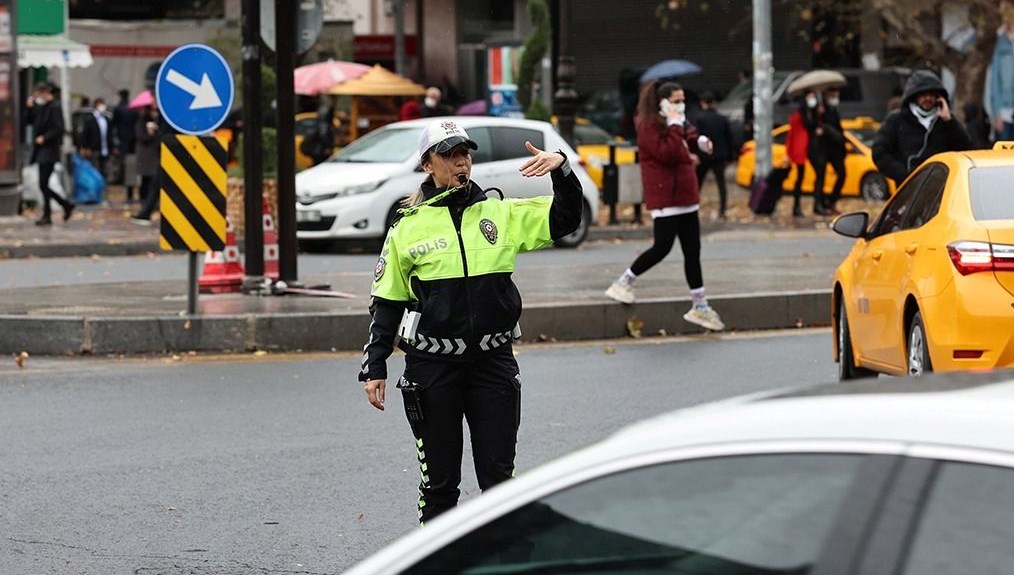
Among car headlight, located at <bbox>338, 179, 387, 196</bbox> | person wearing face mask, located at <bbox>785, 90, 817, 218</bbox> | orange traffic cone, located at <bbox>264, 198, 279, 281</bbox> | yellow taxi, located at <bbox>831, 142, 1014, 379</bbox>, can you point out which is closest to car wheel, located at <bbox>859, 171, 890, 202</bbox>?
person wearing face mask, located at <bbox>785, 90, 817, 218</bbox>

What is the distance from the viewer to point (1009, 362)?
8195 mm

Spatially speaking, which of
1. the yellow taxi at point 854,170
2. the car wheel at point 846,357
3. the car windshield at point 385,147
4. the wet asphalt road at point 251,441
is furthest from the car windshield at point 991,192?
the yellow taxi at point 854,170

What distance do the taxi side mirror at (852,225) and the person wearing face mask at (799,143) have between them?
16450 mm

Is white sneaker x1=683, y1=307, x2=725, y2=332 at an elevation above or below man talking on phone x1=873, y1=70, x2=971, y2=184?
below

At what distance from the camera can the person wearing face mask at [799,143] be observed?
26047 mm

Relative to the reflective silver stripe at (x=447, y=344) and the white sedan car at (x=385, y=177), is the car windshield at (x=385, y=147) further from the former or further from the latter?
the reflective silver stripe at (x=447, y=344)

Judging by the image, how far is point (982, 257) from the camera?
27.1ft

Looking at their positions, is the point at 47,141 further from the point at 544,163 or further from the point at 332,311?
the point at 544,163

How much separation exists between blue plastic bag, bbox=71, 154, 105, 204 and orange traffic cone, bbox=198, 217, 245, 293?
14.7 m

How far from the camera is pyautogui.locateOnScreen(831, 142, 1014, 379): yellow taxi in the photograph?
824 cm

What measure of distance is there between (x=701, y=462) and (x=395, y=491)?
5322 mm

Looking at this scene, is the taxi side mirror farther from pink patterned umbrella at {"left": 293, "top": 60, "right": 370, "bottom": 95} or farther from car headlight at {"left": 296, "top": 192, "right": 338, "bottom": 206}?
pink patterned umbrella at {"left": 293, "top": 60, "right": 370, "bottom": 95}

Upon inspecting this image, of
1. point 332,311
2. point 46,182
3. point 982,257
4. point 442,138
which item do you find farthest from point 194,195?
point 46,182

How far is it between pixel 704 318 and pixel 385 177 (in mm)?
8236
